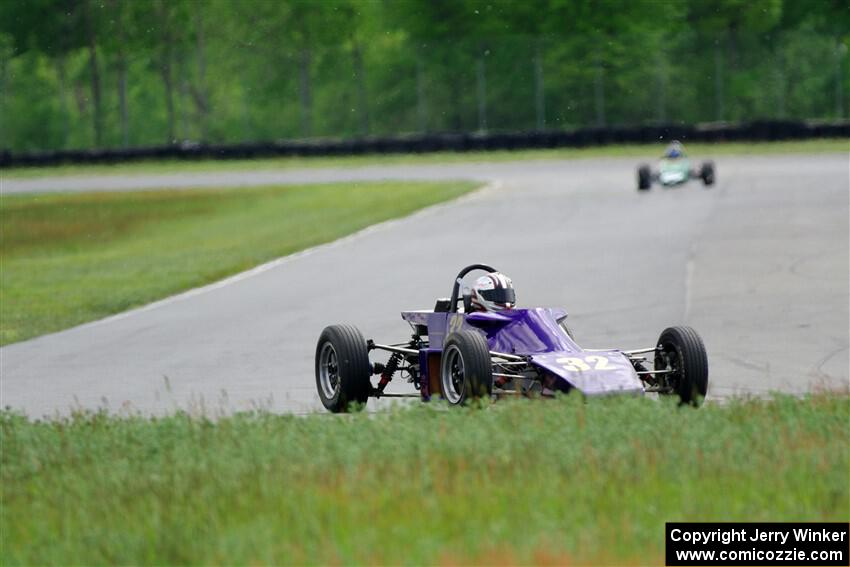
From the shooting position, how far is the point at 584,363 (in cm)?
1076

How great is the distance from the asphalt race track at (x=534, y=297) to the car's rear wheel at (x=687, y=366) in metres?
1.26

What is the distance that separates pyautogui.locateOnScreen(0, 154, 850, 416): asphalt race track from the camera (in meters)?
13.8

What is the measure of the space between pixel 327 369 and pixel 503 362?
5.31ft

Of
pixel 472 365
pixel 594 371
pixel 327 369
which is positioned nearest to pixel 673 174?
pixel 327 369

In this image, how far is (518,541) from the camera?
6.63 metres

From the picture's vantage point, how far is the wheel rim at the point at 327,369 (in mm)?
12359

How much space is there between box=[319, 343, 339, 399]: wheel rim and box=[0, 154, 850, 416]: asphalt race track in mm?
180

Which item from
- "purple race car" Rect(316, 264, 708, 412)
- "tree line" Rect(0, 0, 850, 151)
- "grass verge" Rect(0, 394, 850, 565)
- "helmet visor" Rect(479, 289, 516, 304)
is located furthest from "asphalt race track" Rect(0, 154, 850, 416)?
"tree line" Rect(0, 0, 850, 151)

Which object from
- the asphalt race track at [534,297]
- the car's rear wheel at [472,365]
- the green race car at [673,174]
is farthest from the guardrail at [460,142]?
the car's rear wheel at [472,365]

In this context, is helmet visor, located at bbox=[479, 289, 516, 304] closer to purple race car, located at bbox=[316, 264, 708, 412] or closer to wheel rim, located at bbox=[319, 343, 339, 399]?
purple race car, located at bbox=[316, 264, 708, 412]

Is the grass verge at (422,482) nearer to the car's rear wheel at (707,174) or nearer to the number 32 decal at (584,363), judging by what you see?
the number 32 decal at (584,363)

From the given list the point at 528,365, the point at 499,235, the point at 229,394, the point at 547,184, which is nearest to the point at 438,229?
the point at 499,235

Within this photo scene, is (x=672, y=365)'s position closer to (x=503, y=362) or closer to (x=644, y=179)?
(x=503, y=362)

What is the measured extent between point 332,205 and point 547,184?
6.23m
